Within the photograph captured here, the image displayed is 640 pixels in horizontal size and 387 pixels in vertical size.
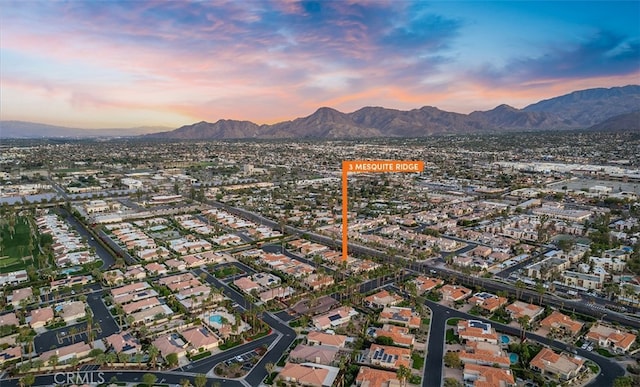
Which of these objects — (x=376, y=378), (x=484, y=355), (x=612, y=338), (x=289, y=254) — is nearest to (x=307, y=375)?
(x=376, y=378)

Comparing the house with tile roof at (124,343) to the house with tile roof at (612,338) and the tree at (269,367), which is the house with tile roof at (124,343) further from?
the house with tile roof at (612,338)

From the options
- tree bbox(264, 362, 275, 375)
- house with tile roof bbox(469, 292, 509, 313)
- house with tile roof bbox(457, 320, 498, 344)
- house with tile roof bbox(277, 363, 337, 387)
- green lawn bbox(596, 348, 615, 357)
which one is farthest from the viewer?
house with tile roof bbox(469, 292, 509, 313)

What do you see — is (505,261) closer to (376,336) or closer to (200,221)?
(376,336)

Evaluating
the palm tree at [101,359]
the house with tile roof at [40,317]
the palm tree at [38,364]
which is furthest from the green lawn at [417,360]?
the house with tile roof at [40,317]

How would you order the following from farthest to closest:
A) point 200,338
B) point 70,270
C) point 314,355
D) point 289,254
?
point 289,254, point 70,270, point 200,338, point 314,355

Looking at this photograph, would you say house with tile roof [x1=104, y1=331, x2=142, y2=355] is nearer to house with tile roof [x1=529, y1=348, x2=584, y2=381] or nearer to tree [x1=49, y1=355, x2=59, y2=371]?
tree [x1=49, y1=355, x2=59, y2=371]

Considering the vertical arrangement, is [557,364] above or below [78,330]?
above

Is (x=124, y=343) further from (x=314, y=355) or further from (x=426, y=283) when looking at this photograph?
(x=426, y=283)

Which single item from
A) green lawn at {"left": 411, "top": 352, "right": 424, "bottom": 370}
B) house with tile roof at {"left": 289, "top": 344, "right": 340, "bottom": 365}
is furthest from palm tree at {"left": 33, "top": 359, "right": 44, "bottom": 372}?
green lawn at {"left": 411, "top": 352, "right": 424, "bottom": 370}

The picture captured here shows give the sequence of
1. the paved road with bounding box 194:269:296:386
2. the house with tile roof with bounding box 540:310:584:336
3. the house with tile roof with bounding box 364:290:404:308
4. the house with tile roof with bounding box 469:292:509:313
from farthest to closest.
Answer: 1. the house with tile roof with bounding box 364:290:404:308
2. the house with tile roof with bounding box 469:292:509:313
3. the house with tile roof with bounding box 540:310:584:336
4. the paved road with bounding box 194:269:296:386
